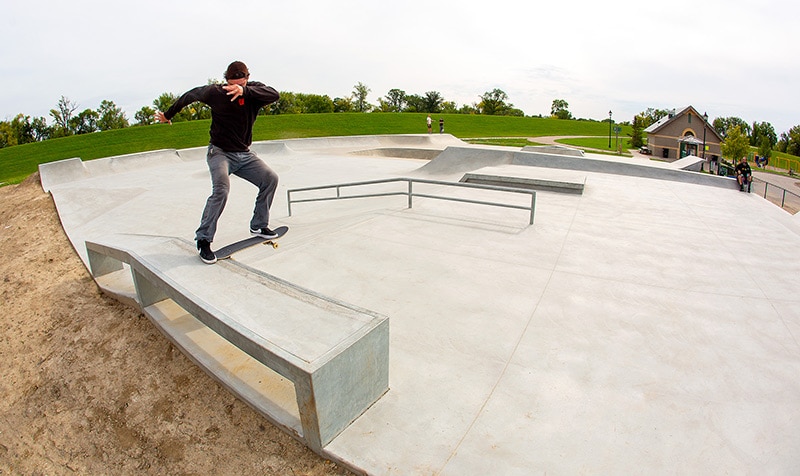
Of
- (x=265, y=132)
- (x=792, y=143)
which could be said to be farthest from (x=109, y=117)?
(x=792, y=143)

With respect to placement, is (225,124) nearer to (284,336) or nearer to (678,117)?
(284,336)

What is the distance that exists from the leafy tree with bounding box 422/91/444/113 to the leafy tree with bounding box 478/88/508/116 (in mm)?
7841

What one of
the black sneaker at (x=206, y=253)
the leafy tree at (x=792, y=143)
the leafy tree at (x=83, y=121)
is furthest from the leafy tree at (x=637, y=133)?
the leafy tree at (x=83, y=121)

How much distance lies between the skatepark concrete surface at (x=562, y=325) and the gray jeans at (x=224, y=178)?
41 cm

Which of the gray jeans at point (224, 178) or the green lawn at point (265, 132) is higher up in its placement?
the green lawn at point (265, 132)

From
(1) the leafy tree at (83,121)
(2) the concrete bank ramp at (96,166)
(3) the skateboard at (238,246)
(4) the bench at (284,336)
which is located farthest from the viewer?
(1) the leafy tree at (83,121)

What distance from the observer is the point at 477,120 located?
48.5 m

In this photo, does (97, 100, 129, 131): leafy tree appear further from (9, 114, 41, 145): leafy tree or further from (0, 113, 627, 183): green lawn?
(0, 113, 627, 183): green lawn

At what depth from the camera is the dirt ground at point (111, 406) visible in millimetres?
2729

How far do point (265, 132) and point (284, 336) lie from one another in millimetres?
33052

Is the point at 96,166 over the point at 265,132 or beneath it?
beneath

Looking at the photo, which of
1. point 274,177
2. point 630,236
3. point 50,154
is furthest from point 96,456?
point 50,154

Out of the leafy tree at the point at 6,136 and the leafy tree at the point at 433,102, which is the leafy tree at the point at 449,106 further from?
the leafy tree at the point at 6,136

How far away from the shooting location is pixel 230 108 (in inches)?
165
